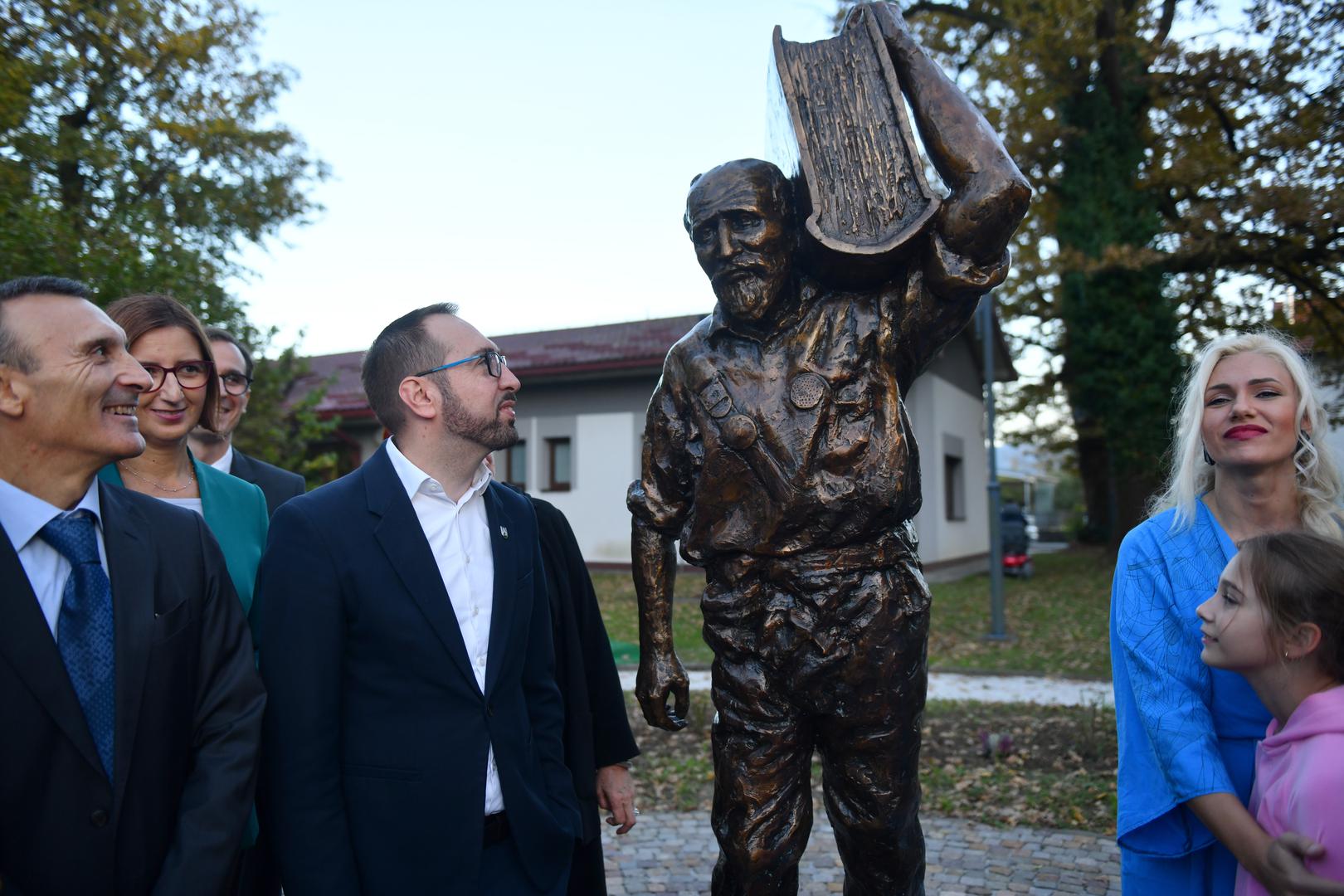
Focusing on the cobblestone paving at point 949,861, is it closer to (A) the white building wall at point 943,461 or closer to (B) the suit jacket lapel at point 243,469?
(B) the suit jacket lapel at point 243,469

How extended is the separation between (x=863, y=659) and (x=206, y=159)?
15.2m

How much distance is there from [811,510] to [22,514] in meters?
1.75

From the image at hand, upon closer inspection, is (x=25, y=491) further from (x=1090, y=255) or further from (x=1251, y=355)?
(x=1090, y=255)

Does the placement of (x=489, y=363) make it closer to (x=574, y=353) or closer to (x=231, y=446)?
(x=231, y=446)

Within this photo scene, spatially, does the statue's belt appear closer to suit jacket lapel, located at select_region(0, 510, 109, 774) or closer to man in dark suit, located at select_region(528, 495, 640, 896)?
man in dark suit, located at select_region(528, 495, 640, 896)

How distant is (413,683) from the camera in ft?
7.50

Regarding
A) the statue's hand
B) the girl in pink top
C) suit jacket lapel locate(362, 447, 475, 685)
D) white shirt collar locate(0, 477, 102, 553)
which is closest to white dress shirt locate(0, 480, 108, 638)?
white shirt collar locate(0, 477, 102, 553)

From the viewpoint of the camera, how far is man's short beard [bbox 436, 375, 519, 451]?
8.41ft

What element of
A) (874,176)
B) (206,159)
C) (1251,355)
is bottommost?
(1251,355)

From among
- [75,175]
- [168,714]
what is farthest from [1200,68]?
[168,714]

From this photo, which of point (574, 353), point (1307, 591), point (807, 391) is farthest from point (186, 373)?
point (574, 353)

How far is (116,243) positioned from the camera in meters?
9.56

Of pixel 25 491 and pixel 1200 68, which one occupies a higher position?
pixel 1200 68

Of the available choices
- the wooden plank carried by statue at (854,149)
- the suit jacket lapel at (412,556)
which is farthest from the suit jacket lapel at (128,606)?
the wooden plank carried by statue at (854,149)
